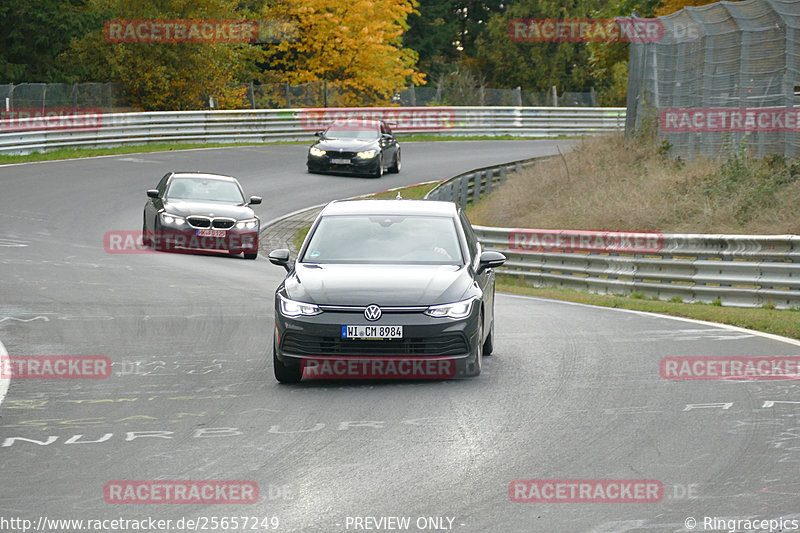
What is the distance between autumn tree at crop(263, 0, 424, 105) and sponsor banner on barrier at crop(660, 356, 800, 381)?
155ft

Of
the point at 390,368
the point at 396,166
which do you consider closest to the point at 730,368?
the point at 390,368

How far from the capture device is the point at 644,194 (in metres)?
26.3

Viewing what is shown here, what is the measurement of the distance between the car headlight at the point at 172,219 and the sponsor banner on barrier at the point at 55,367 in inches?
452

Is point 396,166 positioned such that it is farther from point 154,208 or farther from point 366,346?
point 366,346

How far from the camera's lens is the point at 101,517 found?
6402mm

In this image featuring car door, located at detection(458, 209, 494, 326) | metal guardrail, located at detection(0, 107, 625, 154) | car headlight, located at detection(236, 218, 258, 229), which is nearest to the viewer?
car door, located at detection(458, 209, 494, 326)

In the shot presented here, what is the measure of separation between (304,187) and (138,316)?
68.6ft

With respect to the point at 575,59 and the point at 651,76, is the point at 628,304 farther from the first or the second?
the point at 575,59

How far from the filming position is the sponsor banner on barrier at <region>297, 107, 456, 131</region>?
47562 millimetres

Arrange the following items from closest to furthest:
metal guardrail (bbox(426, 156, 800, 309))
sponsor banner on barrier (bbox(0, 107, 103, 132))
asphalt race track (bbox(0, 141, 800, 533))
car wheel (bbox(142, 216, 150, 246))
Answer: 1. asphalt race track (bbox(0, 141, 800, 533))
2. metal guardrail (bbox(426, 156, 800, 309))
3. car wheel (bbox(142, 216, 150, 246))
4. sponsor banner on barrier (bbox(0, 107, 103, 132))

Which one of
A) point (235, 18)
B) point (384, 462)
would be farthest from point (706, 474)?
point (235, 18)

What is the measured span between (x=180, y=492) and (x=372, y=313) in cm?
357

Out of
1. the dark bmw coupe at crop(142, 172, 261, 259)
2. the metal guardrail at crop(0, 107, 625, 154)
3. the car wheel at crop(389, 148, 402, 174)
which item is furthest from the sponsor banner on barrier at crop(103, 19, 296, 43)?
the dark bmw coupe at crop(142, 172, 261, 259)

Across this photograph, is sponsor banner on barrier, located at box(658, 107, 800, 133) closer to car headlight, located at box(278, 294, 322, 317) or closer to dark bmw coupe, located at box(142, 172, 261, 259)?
dark bmw coupe, located at box(142, 172, 261, 259)
